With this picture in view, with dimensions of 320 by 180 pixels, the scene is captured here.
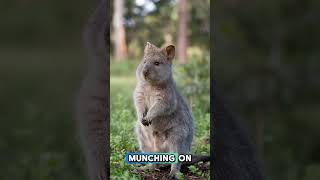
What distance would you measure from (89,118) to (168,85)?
301 millimetres

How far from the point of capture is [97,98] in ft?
6.89

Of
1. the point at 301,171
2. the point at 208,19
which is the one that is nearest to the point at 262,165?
the point at 208,19

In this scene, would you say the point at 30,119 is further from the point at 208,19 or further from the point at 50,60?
the point at 208,19

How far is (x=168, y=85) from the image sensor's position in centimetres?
214

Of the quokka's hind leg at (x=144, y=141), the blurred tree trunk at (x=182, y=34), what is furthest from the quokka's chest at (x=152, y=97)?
the blurred tree trunk at (x=182, y=34)

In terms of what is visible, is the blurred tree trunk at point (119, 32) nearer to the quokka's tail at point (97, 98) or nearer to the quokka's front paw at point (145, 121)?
the quokka's tail at point (97, 98)

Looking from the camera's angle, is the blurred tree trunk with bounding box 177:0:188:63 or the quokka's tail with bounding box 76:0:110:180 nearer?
the quokka's tail with bounding box 76:0:110:180

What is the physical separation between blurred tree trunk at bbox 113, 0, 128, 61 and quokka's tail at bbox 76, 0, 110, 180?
216mm

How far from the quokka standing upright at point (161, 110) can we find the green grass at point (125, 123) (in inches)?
1.3

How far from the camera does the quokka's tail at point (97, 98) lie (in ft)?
6.86

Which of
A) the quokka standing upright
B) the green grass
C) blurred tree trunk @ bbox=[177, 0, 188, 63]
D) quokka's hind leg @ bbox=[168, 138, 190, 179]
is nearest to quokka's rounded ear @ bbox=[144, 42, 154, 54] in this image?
the quokka standing upright

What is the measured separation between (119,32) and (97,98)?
50 cm

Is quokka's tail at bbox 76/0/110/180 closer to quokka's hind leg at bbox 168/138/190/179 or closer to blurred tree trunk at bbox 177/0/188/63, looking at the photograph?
quokka's hind leg at bbox 168/138/190/179

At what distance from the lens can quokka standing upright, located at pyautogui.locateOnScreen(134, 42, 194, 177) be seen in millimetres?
2129
